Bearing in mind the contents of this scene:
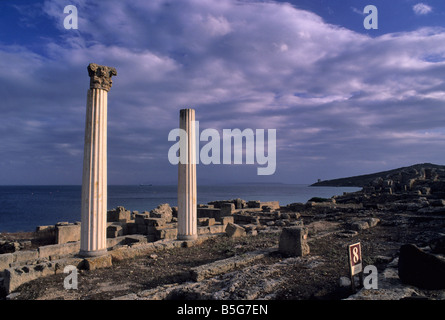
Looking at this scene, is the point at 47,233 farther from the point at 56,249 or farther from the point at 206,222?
the point at 206,222

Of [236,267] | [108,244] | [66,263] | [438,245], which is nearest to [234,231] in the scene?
[236,267]

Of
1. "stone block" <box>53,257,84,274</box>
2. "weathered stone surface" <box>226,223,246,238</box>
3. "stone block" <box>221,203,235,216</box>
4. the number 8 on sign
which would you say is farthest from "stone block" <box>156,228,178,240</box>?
"stone block" <box>221,203,235,216</box>

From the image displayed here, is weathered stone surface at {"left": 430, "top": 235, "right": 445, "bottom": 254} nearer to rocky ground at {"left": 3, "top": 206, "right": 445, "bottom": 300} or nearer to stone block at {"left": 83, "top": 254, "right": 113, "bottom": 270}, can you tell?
rocky ground at {"left": 3, "top": 206, "right": 445, "bottom": 300}

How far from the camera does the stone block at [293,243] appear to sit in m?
7.89

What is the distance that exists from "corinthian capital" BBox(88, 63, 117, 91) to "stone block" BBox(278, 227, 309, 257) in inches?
241

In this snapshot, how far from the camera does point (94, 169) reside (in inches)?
295

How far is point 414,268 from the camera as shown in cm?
501

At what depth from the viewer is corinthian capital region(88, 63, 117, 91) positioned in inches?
301

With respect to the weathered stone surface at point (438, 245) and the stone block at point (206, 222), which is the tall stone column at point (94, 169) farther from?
the weathered stone surface at point (438, 245)

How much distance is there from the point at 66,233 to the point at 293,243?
9017mm

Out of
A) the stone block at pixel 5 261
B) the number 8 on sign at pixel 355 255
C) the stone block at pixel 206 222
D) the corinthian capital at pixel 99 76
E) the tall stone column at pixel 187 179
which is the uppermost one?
the corinthian capital at pixel 99 76

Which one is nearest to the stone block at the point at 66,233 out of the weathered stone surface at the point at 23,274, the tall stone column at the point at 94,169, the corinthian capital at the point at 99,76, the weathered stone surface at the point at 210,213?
the tall stone column at the point at 94,169

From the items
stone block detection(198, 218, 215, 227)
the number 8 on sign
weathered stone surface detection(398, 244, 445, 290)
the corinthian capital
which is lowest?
stone block detection(198, 218, 215, 227)

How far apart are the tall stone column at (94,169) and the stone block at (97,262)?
0.16 metres
